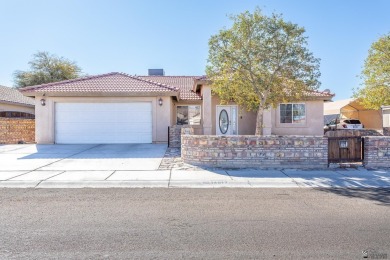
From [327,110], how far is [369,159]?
34.7m

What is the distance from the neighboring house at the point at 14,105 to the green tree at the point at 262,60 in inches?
797

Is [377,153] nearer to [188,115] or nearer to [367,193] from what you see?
[367,193]

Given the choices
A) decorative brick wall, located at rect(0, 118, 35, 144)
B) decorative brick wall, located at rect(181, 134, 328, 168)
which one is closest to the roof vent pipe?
decorative brick wall, located at rect(0, 118, 35, 144)

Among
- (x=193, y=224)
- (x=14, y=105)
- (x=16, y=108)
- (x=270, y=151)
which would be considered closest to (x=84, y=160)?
(x=270, y=151)

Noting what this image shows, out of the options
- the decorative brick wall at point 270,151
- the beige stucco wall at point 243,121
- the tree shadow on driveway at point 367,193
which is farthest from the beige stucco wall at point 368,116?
the tree shadow on driveway at point 367,193

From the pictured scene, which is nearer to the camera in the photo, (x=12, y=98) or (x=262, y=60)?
(x=262, y=60)

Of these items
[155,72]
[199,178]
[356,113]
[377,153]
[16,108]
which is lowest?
[199,178]

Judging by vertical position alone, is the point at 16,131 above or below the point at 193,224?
above

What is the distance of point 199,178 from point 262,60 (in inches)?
226

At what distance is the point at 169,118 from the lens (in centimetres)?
1655

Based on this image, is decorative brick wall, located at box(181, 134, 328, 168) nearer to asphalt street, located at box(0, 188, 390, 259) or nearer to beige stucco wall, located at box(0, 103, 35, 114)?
asphalt street, located at box(0, 188, 390, 259)

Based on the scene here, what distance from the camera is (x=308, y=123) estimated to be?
18234mm

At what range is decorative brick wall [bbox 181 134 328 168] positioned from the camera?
9.44 metres

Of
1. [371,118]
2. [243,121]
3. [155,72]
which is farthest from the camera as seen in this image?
[371,118]
